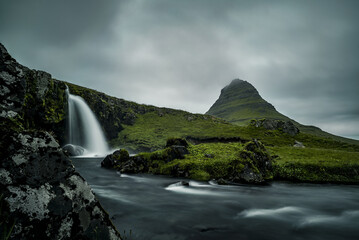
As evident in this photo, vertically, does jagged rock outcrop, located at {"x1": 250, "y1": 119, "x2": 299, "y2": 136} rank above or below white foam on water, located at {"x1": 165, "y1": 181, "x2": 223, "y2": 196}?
above

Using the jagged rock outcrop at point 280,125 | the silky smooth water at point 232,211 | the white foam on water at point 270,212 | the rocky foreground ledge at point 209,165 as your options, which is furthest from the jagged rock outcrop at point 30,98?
the jagged rock outcrop at point 280,125

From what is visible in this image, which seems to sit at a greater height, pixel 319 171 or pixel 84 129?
pixel 84 129

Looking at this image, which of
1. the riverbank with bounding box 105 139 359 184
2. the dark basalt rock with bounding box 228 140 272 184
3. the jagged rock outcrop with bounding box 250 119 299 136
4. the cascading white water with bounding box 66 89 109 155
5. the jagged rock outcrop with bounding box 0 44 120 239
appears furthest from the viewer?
the jagged rock outcrop with bounding box 250 119 299 136

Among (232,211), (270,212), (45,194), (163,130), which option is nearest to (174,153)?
(232,211)

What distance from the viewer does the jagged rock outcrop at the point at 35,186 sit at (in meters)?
3.40

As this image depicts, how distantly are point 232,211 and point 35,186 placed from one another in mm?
10360

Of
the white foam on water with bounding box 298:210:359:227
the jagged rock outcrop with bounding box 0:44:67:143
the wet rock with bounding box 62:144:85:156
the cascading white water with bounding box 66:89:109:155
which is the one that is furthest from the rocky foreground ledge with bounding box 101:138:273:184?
the cascading white water with bounding box 66:89:109:155

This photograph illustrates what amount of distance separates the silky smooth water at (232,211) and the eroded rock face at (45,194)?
3668 millimetres

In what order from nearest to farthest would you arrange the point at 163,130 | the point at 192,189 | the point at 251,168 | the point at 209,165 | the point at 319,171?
the point at 192,189 < the point at 251,168 < the point at 319,171 < the point at 209,165 < the point at 163,130

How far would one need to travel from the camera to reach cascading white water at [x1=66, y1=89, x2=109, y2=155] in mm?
56688

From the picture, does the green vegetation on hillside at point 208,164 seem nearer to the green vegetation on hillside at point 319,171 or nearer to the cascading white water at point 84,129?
the green vegetation on hillside at point 319,171

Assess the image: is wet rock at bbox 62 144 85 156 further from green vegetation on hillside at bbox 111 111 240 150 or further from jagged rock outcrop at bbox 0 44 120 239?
jagged rock outcrop at bbox 0 44 120 239

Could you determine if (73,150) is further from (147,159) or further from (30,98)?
(147,159)

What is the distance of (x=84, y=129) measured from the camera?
62406mm
